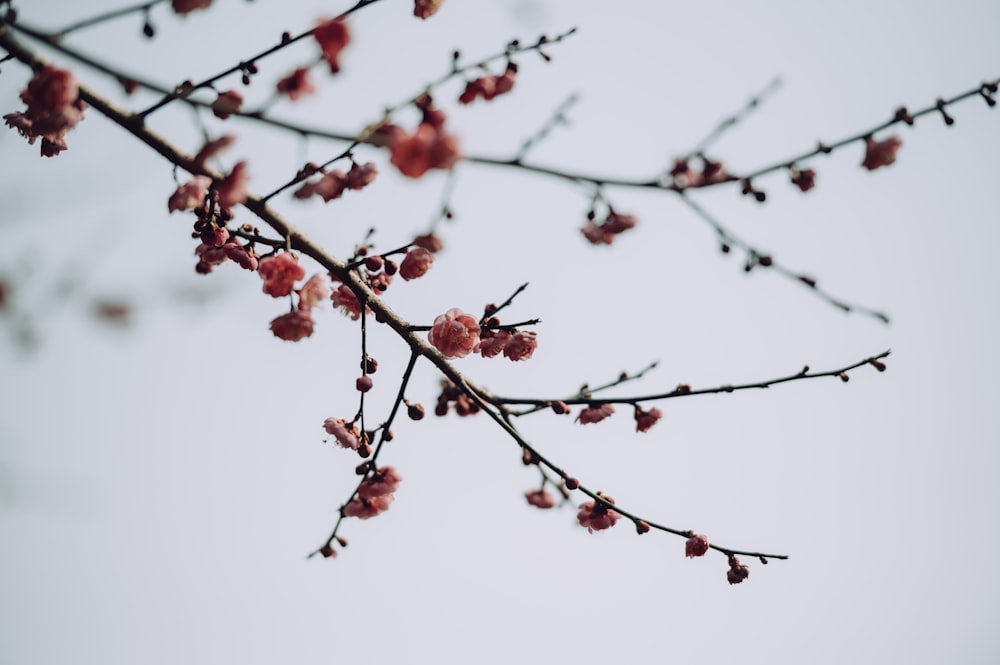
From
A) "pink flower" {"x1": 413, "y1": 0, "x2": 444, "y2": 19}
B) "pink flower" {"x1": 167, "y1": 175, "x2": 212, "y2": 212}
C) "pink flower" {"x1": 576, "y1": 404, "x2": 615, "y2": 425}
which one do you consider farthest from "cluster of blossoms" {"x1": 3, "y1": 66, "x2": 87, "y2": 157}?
"pink flower" {"x1": 576, "y1": 404, "x2": 615, "y2": 425}

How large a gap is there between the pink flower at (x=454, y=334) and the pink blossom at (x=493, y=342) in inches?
10.6

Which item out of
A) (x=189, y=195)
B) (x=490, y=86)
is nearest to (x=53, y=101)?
(x=189, y=195)

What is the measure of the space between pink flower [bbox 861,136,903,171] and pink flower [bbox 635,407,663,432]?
4.61 ft

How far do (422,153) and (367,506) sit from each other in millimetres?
1895

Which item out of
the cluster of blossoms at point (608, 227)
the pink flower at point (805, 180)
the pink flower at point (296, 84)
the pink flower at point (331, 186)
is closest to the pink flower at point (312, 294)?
the pink flower at point (331, 186)

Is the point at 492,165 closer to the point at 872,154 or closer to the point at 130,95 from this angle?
the point at 130,95

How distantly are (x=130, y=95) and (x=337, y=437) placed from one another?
161cm

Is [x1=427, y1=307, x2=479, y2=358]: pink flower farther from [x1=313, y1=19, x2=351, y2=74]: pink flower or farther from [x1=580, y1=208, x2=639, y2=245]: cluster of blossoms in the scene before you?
[x1=313, y1=19, x2=351, y2=74]: pink flower

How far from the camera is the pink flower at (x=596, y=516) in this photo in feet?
9.80

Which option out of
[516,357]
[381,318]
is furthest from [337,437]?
[516,357]

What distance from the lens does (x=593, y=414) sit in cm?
311

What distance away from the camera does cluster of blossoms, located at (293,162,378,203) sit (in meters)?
2.74

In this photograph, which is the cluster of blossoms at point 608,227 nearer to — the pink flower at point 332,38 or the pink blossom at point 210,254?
the pink flower at point 332,38

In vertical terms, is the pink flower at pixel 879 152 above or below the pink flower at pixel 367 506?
above
